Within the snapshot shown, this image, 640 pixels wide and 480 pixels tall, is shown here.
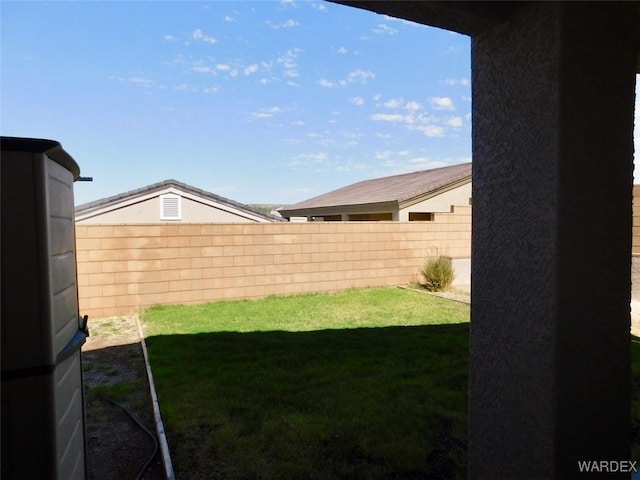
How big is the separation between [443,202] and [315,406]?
1283 cm

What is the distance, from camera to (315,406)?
3570mm

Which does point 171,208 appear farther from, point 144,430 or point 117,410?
point 144,430

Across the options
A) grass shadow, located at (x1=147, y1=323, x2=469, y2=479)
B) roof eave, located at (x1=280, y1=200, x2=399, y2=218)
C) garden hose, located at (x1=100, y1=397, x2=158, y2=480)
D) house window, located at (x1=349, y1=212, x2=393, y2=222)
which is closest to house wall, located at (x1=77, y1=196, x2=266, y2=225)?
roof eave, located at (x1=280, y1=200, x2=399, y2=218)

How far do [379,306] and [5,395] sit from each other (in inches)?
295

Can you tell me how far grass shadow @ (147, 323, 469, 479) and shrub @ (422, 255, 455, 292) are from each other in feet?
15.1

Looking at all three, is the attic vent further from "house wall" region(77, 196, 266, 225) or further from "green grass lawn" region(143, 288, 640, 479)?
"green grass lawn" region(143, 288, 640, 479)

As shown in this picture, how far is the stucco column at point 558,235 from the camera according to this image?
53.0 inches

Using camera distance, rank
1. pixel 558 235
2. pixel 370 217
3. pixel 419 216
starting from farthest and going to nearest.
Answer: pixel 370 217 < pixel 419 216 < pixel 558 235

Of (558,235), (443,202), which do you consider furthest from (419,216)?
(558,235)

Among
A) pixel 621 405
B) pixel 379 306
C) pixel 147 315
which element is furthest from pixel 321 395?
pixel 147 315

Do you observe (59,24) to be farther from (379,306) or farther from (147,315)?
(379,306)

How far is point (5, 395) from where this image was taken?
1340 millimetres

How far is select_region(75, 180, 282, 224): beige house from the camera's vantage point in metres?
14.4

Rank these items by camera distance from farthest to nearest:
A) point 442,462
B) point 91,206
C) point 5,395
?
point 91,206, point 442,462, point 5,395
